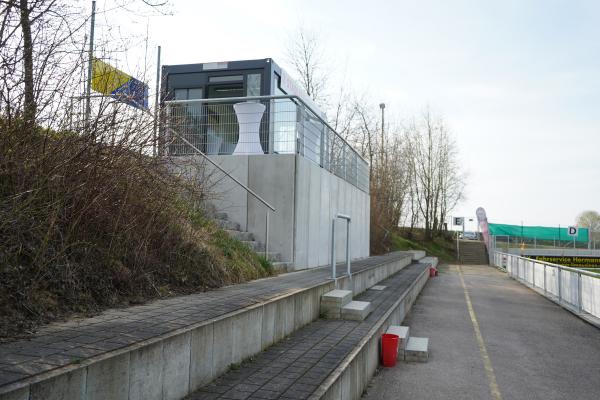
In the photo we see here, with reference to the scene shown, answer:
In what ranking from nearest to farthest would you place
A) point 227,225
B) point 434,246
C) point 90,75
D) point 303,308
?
point 90,75 → point 303,308 → point 227,225 → point 434,246

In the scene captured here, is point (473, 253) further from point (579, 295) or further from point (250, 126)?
point (250, 126)

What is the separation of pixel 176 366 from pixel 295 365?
1589mm

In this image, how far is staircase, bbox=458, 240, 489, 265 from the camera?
4287 cm

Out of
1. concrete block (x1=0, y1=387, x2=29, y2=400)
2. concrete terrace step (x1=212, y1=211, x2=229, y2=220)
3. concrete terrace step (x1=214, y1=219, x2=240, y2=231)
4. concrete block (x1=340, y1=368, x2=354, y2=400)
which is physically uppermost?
concrete terrace step (x1=212, y1=211, x2=229, y2=220)

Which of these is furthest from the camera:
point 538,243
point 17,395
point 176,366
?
point 538,243

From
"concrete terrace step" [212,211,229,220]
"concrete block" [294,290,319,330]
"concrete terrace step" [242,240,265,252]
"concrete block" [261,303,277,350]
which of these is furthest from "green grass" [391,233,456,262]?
"concrete block" [261,303,277,350]

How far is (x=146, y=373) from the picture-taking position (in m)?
3.37

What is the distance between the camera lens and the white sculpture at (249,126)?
10.7 meters

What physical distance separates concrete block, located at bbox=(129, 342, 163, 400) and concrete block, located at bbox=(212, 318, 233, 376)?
0.84m

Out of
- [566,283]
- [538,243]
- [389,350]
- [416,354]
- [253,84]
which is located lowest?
[416,354]

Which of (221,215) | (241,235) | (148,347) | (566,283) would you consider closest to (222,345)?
(148,347)

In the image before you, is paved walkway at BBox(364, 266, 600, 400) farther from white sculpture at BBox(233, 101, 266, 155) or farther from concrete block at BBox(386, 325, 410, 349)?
white sculpture at BBox(233, 101, 266, 155)

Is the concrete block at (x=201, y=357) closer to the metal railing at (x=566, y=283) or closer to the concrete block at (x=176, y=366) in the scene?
the concrete block at (x=176, y=366)

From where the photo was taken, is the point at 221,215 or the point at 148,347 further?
the point at 221,215
